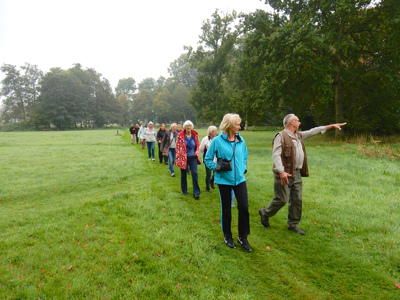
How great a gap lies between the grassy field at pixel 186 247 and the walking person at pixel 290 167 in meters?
0.53

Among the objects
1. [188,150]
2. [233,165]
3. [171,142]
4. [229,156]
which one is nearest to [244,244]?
[233,165]

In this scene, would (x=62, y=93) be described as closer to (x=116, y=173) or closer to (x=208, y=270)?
(x=116, y=173)

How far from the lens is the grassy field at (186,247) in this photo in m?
3.23

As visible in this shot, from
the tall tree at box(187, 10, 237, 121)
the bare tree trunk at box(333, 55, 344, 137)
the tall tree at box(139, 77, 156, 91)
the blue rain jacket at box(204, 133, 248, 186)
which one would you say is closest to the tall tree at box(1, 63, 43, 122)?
the tall tree at box(139, 77, 156, 91)

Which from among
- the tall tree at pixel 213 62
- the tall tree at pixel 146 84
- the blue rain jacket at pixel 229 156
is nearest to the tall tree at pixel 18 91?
the tall tree at pixel 146 84

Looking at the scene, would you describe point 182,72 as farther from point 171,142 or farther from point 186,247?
point 186,247

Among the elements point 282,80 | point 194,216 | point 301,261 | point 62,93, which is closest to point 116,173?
point 194,216

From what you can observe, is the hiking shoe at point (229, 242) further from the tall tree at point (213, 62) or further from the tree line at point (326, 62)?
the tall tree at point (213, 62)

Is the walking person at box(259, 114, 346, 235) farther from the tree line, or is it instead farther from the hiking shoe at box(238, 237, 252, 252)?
the tree line

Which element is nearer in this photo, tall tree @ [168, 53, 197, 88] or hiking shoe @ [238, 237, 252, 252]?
hiking shoe @ [238, 237, 252, 252]

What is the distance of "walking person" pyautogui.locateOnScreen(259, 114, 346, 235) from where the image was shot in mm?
4336

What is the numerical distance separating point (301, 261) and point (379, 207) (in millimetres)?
3352

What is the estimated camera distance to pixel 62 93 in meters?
72.1

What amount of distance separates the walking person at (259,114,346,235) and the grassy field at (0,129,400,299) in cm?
53
